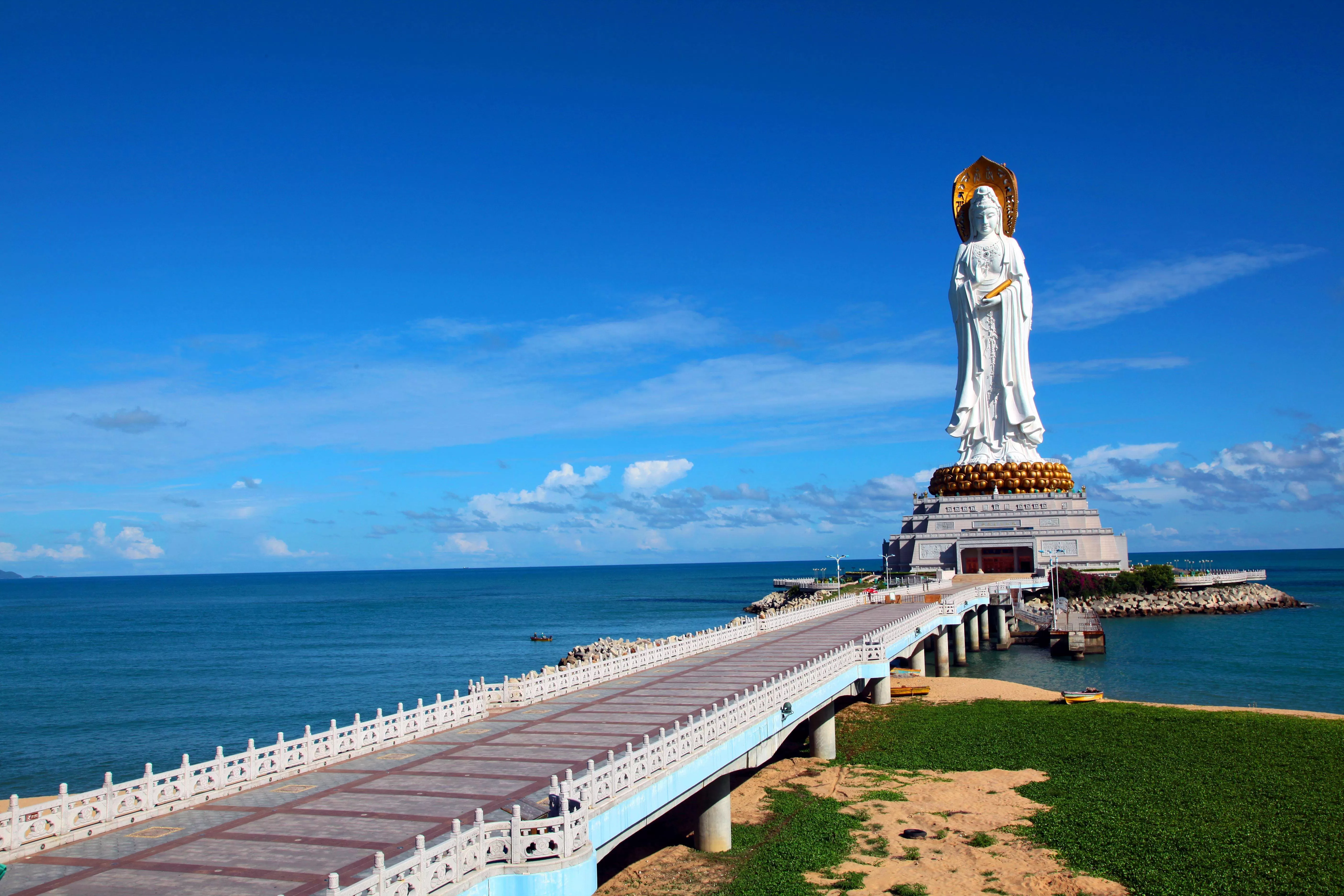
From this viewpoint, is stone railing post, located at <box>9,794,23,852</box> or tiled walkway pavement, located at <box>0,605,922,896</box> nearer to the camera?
tiled walkway pavement, located at <box>0,605,922,896</box>

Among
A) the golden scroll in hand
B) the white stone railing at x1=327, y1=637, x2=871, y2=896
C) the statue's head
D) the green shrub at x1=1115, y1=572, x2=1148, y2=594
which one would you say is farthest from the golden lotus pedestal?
the white stone railing at x1=327, y1=637, x2=871, y2=896

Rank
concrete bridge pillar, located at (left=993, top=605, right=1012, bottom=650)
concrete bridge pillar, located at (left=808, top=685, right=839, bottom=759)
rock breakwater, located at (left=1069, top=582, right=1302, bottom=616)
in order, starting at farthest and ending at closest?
rock breakwater, located at (left=1069, top=582, right=1302, bottom=616) → concrete bridge pillar, located at (left=993, top=605, right=1012, bottom=650) → concrete bridge pillar, located at (left=808, top=685, right=839, bottom=759)

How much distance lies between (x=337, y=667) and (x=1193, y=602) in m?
63.4

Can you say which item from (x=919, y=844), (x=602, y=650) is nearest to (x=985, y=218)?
(x=602, y=650)

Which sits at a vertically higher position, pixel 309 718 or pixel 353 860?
pixel 353 860

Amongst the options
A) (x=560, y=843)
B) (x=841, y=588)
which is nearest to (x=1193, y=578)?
(x=841, y=588)

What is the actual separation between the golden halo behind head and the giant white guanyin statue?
2.7 inches

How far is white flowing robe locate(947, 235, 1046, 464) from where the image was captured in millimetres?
80375

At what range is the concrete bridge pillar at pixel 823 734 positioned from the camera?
26828 mm

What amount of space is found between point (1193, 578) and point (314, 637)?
73.1m

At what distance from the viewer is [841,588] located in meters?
78.8

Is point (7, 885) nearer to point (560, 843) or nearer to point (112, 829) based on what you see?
point (112, 829)

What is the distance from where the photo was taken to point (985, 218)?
265 ft

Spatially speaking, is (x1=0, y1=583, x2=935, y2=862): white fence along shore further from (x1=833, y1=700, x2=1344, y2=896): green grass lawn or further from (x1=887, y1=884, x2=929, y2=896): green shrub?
(x1=887, y1=884, x2=929, y2=896): green shrub
